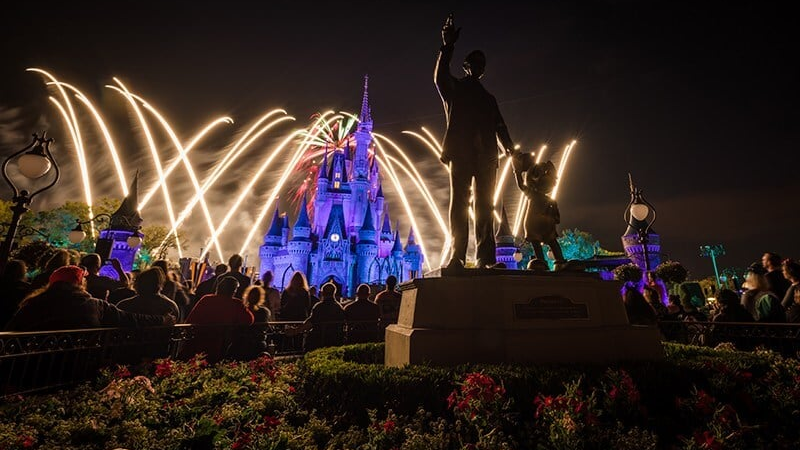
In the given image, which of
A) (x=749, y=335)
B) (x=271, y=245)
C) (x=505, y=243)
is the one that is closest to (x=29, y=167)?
(x=749, y=335)

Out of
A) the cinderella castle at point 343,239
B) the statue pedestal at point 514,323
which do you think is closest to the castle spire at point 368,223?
the cinderella castle at point 343,239

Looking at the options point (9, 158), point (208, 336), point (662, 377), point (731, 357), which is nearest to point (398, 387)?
point (662, 377)

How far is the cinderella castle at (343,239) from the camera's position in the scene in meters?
70.9

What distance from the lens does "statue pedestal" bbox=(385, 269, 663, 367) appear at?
493cm

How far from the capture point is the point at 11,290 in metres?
5.90

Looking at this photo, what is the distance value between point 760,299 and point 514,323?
20.6 ft

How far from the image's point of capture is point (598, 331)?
535 cm

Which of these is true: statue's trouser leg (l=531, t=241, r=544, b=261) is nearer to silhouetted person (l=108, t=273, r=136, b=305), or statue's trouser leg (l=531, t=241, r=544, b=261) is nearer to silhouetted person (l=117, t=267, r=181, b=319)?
silhouetted person (l=117, t=267, r=181, b=319)

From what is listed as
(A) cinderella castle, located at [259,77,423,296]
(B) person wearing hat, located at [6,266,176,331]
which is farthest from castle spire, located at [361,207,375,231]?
(B) person wearing hat, located at [6,266,176,331]

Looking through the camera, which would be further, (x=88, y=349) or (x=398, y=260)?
(x=398, y=260)

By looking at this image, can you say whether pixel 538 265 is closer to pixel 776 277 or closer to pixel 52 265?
pixel 776 277

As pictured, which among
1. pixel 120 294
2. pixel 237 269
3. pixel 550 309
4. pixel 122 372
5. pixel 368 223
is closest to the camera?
pixel 122 372

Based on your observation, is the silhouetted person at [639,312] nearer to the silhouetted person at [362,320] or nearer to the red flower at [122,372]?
the silhouetted person at [362,320]

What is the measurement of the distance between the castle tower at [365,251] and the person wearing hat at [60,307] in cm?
6717
